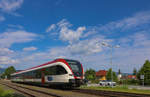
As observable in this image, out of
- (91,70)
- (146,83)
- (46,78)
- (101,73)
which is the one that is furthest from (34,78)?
(101,73)

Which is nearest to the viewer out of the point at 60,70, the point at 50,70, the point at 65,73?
the point at 65,73

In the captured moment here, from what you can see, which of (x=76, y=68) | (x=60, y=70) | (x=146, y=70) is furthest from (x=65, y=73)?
(x=146, y=70)

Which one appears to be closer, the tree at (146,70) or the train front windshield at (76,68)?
the train front windshield at (76,68)

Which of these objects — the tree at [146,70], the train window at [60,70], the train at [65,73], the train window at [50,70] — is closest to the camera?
the train at [65,73]

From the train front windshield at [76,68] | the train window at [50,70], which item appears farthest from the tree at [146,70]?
the train window at [50,70]

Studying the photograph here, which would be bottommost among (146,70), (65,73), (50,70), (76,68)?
(146,70)

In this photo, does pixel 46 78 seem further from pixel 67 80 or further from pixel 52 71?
pixel 67 80

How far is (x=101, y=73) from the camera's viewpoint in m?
108

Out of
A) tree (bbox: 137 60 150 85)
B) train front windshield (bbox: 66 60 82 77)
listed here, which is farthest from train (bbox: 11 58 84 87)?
tree (bbox: 137 60 150 85)

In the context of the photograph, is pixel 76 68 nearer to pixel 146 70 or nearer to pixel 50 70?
pixel 50 70

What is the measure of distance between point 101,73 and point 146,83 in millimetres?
66910

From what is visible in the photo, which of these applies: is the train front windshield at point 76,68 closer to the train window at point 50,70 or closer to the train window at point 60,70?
the train window at point 60,70

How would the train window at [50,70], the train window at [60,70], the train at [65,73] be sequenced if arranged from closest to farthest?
the train at [65,73] → the train window at [60,70] → the train window at [50,70]

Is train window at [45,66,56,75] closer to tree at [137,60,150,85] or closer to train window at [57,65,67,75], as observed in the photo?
train window at [57,65,67,75]
